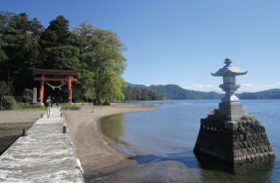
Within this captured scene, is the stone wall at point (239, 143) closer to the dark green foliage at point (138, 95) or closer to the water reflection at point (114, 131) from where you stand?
the water reflection at point (114, 131)

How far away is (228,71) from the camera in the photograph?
7012mm

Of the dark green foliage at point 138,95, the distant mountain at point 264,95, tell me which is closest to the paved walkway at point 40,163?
the dark green foliage at point 138,95

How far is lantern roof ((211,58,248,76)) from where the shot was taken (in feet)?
23.0

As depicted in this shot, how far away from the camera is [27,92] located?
2633 cm

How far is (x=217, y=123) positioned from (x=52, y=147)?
5729 mm

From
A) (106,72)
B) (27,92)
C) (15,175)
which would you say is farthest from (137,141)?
(106,72)

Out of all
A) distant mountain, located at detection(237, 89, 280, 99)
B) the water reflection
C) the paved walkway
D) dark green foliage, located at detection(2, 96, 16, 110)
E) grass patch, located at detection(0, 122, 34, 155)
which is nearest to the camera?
the paved walkway

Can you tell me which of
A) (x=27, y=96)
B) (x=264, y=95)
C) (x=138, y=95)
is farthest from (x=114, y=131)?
(x=264, y=95)

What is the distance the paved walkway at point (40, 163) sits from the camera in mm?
3785

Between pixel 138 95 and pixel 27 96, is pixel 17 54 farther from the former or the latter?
pixel 138 95

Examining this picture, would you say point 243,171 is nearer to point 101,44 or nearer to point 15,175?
point 15,175

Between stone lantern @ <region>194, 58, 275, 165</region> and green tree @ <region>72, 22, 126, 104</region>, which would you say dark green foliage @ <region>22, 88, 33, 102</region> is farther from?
stone lantern @ <region>194, 58, 275, 165</region>

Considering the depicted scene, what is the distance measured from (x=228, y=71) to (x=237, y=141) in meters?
2.50

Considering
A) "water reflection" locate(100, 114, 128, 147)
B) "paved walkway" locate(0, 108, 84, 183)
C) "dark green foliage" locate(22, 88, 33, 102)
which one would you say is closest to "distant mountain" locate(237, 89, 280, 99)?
"dark green foliage" locate(22, 88, 33, 102)
